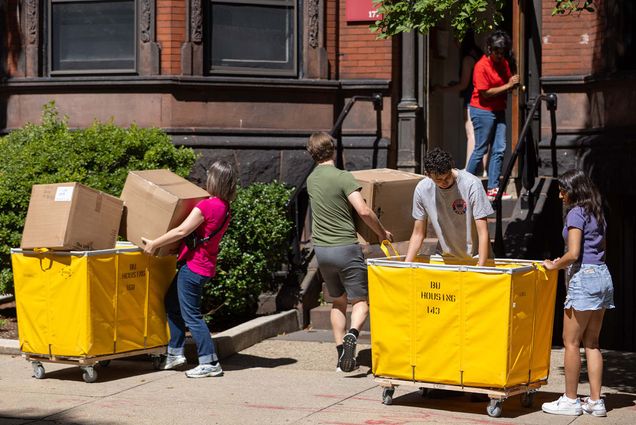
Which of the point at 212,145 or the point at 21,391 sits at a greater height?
the point at 212,145

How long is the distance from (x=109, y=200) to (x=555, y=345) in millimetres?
4852

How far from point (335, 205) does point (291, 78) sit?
4.50 meters

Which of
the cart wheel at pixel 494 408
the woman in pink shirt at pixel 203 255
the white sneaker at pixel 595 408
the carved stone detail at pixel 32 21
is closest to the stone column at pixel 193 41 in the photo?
the carved stone detail at pixel 32 21

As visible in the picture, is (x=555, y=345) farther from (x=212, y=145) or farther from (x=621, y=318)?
(x=212, y=145)

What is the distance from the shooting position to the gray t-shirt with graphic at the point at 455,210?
27.1 ft

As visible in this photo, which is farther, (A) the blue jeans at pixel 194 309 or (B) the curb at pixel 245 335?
(B) the curb at pixel 245 335

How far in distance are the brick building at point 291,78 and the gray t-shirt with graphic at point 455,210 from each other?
4.96 metres

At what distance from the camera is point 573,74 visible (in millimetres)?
13461

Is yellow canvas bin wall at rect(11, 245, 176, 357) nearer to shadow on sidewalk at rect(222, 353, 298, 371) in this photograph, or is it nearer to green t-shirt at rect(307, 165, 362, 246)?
shadow on sidewalk at rect(222, 353, 298, 371)

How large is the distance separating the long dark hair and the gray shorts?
203 centimetres

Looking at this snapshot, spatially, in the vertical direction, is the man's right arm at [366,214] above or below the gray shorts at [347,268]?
above

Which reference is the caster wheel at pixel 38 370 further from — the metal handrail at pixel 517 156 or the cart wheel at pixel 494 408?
the metal handrail at pixel 517 156

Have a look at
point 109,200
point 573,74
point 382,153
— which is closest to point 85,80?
point 382,153

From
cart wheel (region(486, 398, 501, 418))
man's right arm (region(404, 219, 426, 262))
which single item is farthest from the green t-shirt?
cart wheel (region(486, 398, 501, 418))
